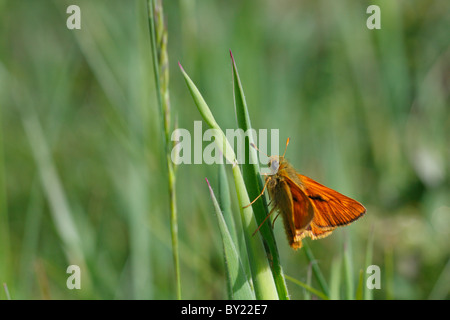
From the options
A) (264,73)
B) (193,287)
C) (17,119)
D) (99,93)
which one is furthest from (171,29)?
(193,287)

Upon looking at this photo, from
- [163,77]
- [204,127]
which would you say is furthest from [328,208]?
[204,127]

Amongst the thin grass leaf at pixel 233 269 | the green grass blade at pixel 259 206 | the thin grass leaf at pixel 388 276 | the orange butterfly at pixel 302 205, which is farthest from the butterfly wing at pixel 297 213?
the thin grass leaf at pixel 388 276

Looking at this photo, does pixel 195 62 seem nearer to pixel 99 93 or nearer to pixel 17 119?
pixel 99 93

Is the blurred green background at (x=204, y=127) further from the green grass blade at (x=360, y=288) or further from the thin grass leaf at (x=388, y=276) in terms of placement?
the green grass blade at (x=360, y=288)

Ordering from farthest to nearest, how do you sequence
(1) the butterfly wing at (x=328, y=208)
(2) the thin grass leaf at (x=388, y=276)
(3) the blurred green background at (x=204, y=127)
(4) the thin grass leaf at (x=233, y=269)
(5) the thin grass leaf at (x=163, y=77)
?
(3) the blurred green background at (x=204, y=127) < (2) the thin grass leaf at (x=388, y=276) < (1) the butterfly wing at (x=328, y=208) < (5) the thin grass leaf at (x=163, y=77) < (4) the thin grass leaf at (x=233, y=269)

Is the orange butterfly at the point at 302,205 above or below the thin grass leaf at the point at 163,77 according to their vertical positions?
below

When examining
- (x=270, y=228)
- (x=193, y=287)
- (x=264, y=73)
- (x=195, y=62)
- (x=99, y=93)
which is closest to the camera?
(x=270, y=228)
